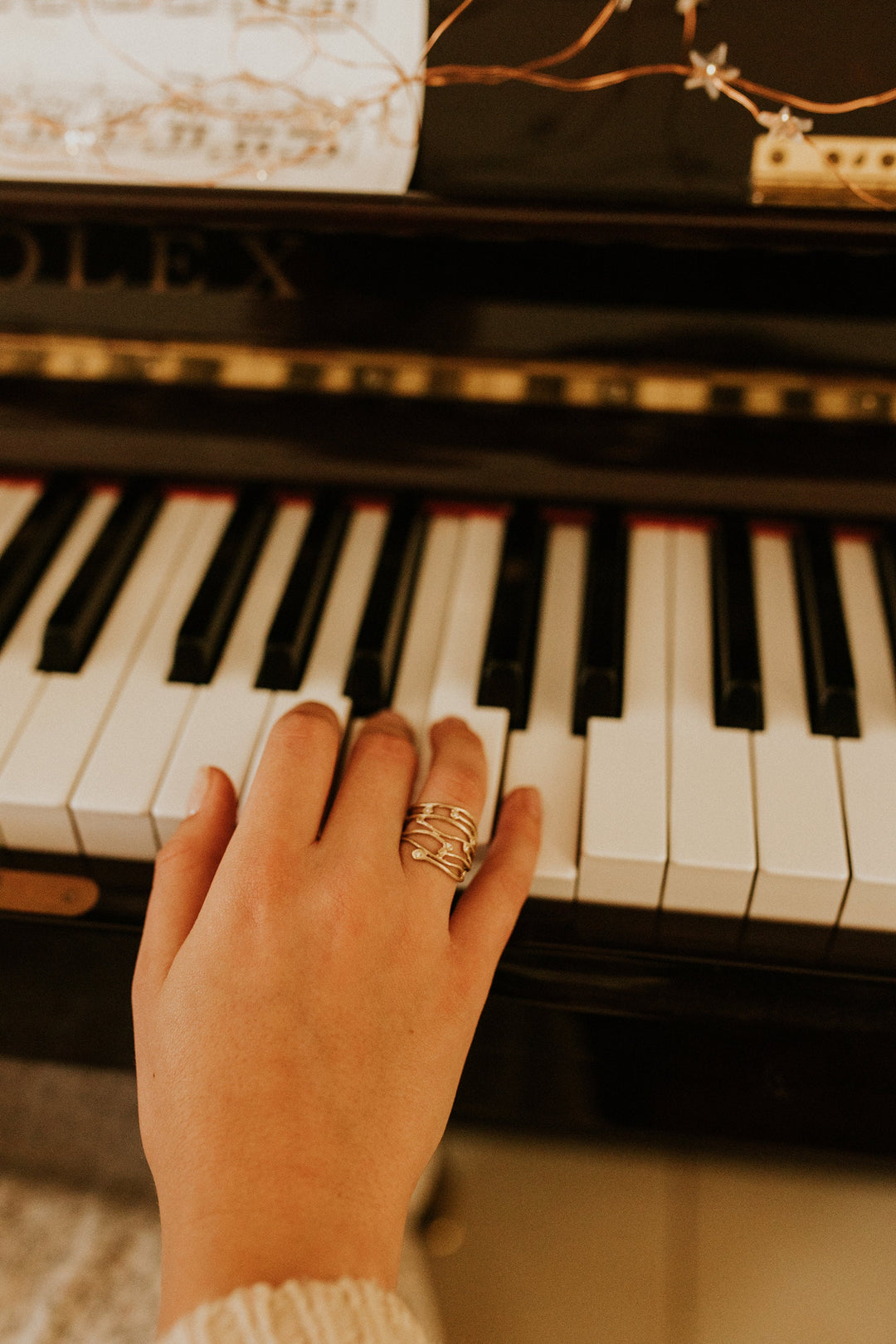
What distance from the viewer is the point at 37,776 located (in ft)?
2.62

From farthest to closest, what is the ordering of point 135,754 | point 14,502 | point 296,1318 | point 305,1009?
point 14,502 < point 135,754 < point 305,1009 < point 296,1318

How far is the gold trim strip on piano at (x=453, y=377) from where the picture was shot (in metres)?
0.85

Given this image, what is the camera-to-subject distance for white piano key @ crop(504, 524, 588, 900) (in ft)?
2.47

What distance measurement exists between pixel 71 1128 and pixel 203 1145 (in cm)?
58

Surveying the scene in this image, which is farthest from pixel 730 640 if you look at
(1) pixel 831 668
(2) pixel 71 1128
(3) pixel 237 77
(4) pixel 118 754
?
(2) pixel 71 1128

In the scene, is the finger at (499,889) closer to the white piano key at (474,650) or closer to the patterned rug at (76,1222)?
the white piano key at (474,650)

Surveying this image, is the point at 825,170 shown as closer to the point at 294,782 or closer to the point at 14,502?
the point at 294,782

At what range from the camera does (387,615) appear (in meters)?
0.89

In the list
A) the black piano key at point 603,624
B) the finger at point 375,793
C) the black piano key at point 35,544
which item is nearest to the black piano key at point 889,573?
the black piano key at point 603,624

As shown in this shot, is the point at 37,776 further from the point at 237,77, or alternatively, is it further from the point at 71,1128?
the point at 237,77

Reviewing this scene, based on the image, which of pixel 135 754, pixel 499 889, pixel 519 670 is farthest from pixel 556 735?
pixel 135 754

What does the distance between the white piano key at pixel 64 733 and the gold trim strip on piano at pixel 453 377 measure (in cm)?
22

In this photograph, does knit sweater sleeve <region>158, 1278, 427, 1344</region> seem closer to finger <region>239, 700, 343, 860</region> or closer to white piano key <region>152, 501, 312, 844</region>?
finger <region>239, 700, 343, 860</region>

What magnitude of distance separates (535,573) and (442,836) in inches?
13.1
